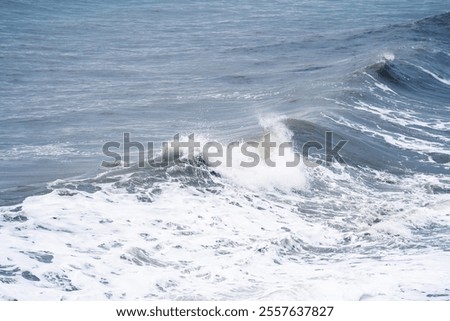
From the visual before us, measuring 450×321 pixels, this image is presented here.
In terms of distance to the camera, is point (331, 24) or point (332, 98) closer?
point (332, 98)

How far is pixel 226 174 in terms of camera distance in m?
18.4

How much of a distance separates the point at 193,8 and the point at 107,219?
3766cm

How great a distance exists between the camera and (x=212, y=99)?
27.0 metres

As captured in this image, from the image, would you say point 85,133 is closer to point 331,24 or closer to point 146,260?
point 146,260

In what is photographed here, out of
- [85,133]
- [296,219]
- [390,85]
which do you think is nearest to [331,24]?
[390,85]

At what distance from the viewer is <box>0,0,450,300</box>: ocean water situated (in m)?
13.4

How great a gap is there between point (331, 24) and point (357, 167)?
26.4 meters

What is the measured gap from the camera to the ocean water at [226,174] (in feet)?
44.1

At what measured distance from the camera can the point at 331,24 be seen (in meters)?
44.6

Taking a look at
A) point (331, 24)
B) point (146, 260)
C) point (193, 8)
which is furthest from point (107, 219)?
point (193, 8)

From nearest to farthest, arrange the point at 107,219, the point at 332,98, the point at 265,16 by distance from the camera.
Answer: the point at 107,219, the point at 332,98, the point at 265,16

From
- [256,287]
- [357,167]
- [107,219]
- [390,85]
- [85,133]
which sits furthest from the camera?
[390,85]

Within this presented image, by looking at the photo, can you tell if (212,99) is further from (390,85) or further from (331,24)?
(331,24)

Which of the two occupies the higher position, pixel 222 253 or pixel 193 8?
pixel 193 8
